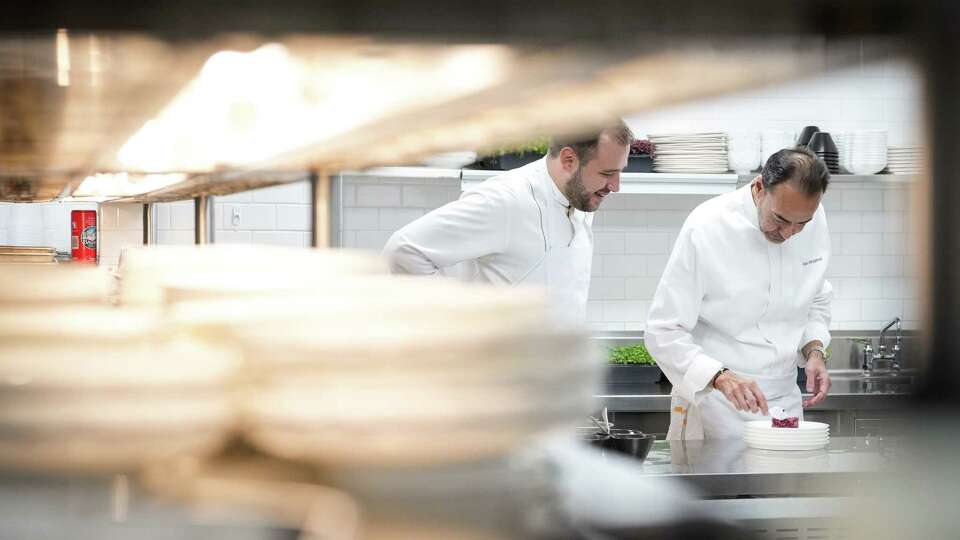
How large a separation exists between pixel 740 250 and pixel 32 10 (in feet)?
10.1

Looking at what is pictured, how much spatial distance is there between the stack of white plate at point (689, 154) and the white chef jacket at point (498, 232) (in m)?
1.42

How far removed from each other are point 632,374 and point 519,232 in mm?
1644

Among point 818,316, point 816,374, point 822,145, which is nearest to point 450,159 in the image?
point 816,374

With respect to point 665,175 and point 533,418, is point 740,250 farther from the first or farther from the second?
point 533,418

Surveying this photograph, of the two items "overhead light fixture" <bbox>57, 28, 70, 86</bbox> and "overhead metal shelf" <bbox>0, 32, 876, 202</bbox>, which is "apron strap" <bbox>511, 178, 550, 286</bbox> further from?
"overhead light fixture" <bbox>57, 28, 70, 86</bbox>

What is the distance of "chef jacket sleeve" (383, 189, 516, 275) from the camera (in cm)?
271

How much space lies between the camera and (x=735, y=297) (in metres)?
3.23

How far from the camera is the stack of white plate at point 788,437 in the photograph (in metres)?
2.68

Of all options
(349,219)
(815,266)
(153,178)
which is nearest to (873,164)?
(815,266)

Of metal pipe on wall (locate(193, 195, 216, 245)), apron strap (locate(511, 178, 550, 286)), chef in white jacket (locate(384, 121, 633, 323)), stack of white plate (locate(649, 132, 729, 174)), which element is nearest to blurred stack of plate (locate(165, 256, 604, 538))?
metal pipe on wall (locate(193, 195, 216, 245))

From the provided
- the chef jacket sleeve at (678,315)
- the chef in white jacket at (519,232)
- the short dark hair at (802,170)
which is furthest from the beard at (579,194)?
the short dark hair at (802,170)

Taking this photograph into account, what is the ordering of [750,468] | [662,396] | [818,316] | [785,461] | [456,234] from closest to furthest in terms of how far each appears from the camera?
[750,468] < [785,461] < [456,234] < [818,316] < [662,396]

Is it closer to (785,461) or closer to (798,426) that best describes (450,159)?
(785,461)

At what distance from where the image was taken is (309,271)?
0.60 metres
